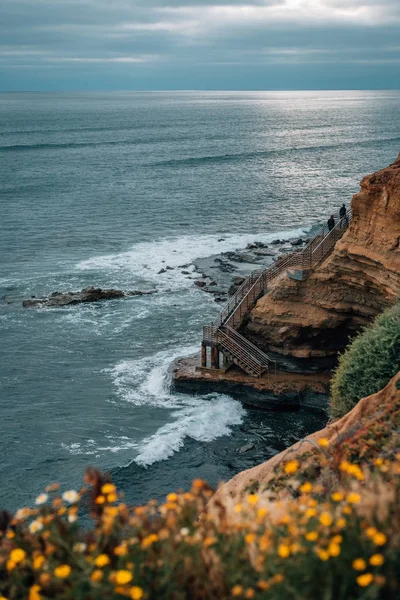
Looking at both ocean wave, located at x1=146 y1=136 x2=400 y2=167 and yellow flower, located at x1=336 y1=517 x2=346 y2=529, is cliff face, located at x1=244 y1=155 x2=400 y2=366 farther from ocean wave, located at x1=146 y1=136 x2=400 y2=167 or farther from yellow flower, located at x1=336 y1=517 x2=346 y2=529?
ocean wave, located at x1=146 y1=136 x2=400 y2=167

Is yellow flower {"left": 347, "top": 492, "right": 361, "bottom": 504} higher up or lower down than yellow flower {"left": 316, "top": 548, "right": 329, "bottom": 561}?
higher up

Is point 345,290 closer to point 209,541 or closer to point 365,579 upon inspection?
point 209,541

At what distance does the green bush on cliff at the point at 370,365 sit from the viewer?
21156 millimetres

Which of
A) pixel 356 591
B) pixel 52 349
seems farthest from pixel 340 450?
pixel 52 349

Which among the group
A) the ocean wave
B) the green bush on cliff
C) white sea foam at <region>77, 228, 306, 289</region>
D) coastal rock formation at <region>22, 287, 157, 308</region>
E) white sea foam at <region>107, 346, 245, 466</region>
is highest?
the ocean wave

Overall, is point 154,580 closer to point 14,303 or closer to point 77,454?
point 77,454

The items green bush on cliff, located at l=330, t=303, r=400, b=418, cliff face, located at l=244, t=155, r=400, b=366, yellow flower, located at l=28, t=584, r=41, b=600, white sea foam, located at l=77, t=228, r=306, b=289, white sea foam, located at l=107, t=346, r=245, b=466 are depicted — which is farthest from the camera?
white sea foam, located at l=77, t=228, r=306, b=289

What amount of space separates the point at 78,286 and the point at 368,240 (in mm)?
25928

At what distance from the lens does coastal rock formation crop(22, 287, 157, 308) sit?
1757 inches

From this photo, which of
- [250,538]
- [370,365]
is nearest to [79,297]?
[370,365]

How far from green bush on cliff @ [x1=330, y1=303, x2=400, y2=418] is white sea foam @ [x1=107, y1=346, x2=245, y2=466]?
25.3 ft

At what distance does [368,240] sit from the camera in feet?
91.8

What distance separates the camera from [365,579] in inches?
254

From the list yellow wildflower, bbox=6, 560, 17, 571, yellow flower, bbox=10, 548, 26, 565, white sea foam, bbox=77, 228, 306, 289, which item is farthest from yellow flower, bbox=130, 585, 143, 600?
white sea foam, bbox=77, 228, 306, 289
